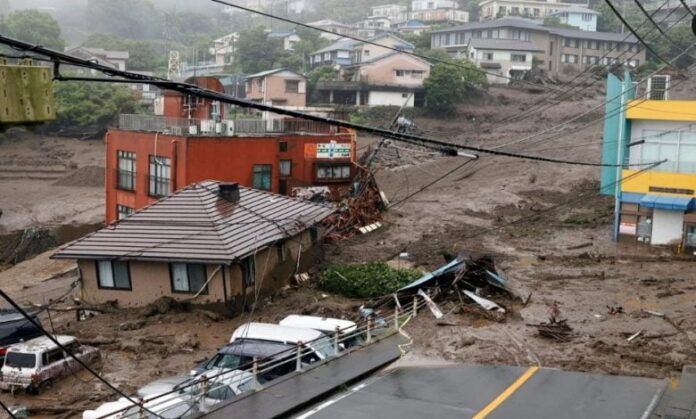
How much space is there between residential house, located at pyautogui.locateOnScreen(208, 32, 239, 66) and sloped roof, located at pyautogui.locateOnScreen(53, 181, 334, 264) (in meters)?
77.3

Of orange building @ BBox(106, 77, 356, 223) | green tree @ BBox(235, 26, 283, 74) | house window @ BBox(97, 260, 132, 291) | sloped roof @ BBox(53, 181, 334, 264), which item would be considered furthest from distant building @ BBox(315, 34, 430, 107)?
house window @ BBox(97, 260, 132, 291)

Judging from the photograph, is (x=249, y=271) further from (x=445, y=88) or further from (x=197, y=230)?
(x=445, y=88)

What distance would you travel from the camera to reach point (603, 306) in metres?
25.5

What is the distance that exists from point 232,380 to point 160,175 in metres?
Answer: 24.7

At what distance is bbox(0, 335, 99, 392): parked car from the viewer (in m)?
19.0

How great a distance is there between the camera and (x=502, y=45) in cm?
8456

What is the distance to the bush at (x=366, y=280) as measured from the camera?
2630 cm

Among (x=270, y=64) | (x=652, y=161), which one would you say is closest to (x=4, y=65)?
(x=652, y=161)

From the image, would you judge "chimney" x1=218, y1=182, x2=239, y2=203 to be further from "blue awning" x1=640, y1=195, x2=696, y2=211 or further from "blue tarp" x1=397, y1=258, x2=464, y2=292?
"blue awning" x1=640, y1=195, x2=696, y2=211

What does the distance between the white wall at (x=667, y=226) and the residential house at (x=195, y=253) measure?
1594cm

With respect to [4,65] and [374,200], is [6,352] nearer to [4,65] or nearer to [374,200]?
[4,65]

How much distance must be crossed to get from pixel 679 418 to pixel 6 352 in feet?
51.4

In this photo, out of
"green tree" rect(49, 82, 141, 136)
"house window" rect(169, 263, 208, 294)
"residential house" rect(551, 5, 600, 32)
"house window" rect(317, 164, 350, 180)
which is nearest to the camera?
"house window" rect(169, 263, 208, 294)

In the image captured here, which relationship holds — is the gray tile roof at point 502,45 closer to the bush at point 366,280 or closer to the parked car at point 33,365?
the bush at point 366,280
